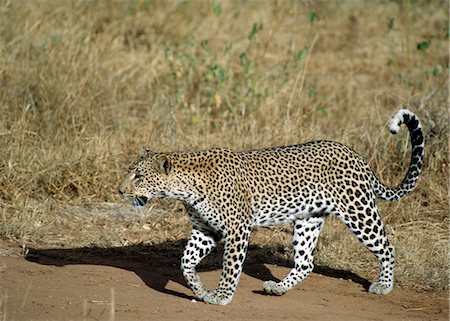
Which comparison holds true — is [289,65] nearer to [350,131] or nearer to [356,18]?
[350,131]

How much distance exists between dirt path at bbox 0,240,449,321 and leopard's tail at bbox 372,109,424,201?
2.66 feet

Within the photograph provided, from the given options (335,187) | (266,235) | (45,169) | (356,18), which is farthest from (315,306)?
(356,18)

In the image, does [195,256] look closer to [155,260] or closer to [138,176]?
[138,176]

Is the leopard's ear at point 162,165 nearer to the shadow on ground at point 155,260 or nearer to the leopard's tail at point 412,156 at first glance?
the shadow on ground at point 155,260

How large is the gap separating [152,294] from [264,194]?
3.66 feet

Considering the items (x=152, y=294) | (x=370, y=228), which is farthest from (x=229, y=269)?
(x=370, y=228)

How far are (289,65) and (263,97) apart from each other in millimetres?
1369

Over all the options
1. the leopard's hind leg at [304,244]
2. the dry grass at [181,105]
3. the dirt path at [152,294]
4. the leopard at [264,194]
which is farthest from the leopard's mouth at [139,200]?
the dry grass at [181,105]

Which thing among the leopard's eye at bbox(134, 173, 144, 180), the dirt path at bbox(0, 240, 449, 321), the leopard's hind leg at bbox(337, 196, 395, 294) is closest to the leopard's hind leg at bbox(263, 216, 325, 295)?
the dirt path at bbox(0, 240, 449, 321)

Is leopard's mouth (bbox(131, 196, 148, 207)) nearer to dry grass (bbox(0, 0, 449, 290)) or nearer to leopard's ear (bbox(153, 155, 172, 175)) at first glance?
leopard's ear (bbox(153, 155, 172, 175))

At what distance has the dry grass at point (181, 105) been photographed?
9172 mm

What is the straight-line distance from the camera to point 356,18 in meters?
15.5

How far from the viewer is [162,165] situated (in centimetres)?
708

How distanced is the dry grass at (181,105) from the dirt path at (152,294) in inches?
14.1
